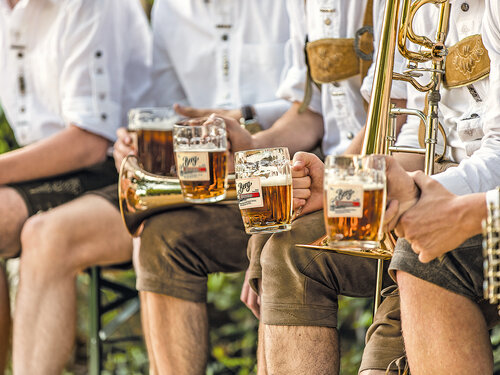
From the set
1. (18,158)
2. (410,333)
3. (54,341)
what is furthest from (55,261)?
(410,333)

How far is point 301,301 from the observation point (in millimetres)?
1691

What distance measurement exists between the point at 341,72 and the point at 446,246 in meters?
1.09

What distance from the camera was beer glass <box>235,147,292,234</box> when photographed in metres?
1.59

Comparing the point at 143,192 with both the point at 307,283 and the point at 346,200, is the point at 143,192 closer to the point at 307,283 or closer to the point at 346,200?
the point at 307,283

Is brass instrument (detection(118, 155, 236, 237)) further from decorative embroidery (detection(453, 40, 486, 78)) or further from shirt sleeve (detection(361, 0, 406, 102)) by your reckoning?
decorative embroidery (detection(453, 40, 486, 78))

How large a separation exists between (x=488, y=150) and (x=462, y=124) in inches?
8.2

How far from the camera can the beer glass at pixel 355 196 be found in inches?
50.0

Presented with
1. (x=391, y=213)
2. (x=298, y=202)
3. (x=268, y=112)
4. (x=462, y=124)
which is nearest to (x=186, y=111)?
(x=268, y=112)

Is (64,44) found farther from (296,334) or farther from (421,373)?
(421,373)

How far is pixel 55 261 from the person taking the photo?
2492mm

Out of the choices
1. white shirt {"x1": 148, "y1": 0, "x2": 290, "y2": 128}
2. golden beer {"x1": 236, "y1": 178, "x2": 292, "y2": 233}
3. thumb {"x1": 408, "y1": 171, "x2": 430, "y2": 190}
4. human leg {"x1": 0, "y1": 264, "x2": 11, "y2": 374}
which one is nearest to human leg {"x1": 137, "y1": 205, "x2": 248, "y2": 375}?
golden beer {"x1": 236, "y1": 178, "x2": 292, "y2": 233}

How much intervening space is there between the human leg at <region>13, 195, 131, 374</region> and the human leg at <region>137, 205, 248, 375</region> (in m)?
0.37

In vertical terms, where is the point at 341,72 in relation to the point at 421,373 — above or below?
above

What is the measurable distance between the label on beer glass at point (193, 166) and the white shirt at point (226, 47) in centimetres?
92
